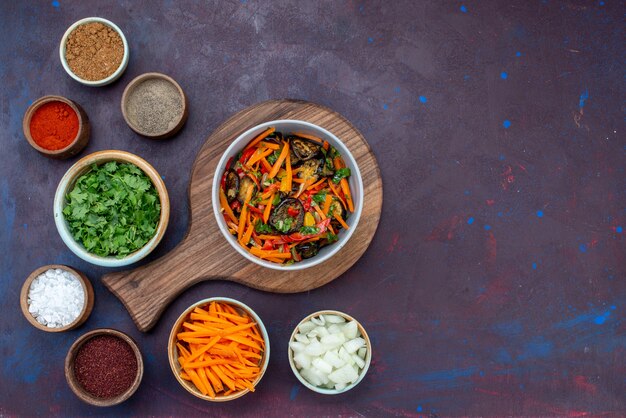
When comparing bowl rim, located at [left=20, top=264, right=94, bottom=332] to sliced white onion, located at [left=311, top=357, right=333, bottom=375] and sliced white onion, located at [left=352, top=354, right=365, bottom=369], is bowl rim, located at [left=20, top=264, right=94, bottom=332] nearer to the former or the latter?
sliced white onion, located at [left=311, top=357, right=333, bottom=375]

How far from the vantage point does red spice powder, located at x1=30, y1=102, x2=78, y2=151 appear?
2555mm

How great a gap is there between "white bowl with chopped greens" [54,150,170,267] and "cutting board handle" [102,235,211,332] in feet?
0.51

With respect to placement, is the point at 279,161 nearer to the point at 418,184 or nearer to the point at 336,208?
the point at 336,208

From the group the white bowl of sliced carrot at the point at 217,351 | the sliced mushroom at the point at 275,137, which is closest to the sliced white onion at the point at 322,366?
the white bowl of sliced carrot at the point at 217,351

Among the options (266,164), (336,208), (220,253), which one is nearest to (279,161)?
(266,164)

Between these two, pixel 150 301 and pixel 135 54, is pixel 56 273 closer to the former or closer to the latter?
pixel 150 301

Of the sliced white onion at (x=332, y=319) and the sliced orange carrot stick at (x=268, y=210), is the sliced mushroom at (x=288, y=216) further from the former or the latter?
the sliced white onion at (x=332, y=319)

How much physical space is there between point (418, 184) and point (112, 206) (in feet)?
4.61

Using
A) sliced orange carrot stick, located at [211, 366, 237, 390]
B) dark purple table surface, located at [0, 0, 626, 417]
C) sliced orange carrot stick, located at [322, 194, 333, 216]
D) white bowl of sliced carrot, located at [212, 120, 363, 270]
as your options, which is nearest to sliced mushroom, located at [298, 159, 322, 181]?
white bowl of sliced carrot, located at [212, 120, 363, 270]

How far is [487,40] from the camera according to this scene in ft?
Result: 9.06

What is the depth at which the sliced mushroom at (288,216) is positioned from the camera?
7.66ft

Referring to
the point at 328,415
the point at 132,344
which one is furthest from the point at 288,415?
the point at 132,344

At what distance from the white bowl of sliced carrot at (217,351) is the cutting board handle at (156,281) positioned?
149 mm

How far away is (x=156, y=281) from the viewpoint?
Answer: 2.53 metres
